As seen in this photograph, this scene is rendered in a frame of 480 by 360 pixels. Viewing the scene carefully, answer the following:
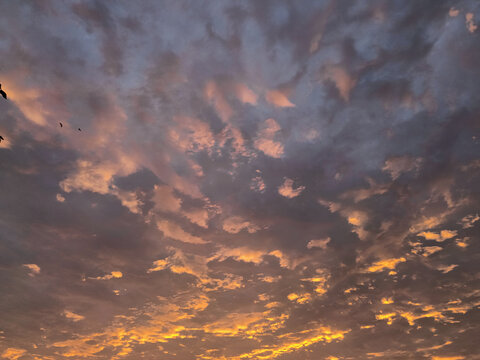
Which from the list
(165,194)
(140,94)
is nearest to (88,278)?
(165,194)

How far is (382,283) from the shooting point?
1367 cm

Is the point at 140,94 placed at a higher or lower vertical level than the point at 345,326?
higher

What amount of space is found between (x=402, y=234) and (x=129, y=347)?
17.0 meters

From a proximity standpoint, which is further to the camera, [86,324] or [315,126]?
[86,324]

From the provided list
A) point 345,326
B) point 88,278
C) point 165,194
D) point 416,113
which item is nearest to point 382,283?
point 345,326

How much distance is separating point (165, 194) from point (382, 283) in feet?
31.5

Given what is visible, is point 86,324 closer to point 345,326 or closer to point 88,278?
point 88,278

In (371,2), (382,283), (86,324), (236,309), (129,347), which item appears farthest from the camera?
(129,347)

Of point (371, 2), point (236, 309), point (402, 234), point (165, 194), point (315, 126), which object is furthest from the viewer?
point (236, 309)

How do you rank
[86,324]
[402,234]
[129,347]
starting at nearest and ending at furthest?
[402,234] < [86,324] < [129,347]

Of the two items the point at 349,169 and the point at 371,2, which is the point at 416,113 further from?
the point at 371,2

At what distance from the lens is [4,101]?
789 cm

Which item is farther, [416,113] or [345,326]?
[345,326]

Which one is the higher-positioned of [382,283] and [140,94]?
[140,94]
